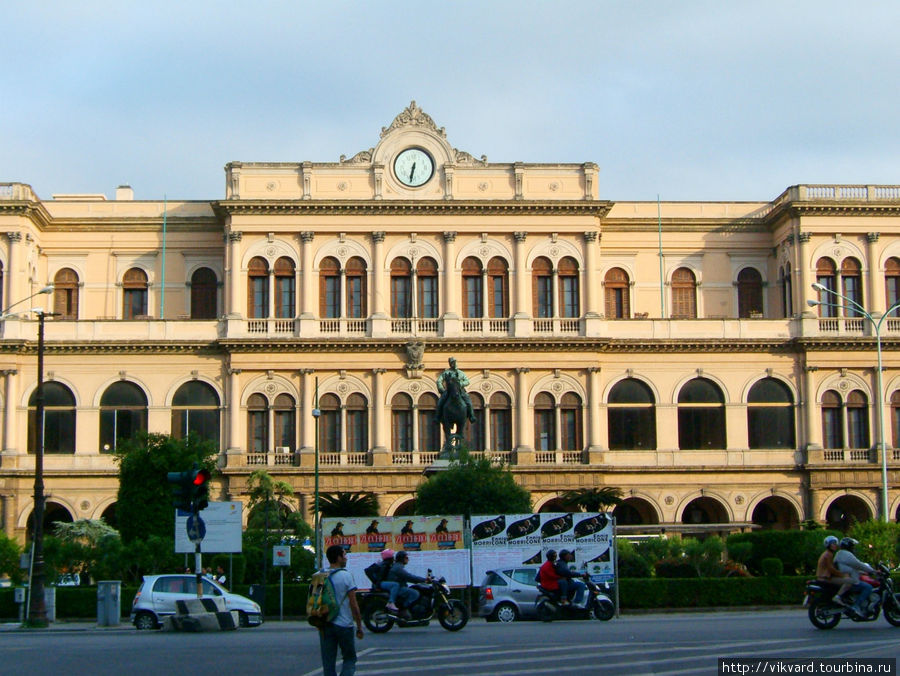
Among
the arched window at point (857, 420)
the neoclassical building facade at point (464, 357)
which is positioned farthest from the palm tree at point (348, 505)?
the arched window at point (857, 420)

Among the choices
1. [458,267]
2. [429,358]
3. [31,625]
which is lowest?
[31,625]

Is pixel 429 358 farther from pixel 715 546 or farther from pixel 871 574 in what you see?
pixel 871 574

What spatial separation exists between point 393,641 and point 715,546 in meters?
17.9

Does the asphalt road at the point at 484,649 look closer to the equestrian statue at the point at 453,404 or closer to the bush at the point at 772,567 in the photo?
the bush at the point at 772,567

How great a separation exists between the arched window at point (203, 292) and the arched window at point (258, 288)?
147 inches

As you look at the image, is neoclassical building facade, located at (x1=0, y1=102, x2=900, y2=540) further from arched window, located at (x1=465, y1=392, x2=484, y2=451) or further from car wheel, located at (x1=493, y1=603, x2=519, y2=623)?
car wheel, located at (x1=493, y1=603, x2=519, y2=623)

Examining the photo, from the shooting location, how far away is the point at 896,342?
59.5 meters

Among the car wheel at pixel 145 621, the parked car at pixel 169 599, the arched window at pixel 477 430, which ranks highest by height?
the arched window at pixel 477 430

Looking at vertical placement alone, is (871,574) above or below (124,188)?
below

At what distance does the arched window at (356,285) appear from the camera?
59469 mm

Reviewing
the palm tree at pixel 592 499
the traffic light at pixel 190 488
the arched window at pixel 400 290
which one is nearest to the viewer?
the traffic light at pixel 190 488

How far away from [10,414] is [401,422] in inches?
643

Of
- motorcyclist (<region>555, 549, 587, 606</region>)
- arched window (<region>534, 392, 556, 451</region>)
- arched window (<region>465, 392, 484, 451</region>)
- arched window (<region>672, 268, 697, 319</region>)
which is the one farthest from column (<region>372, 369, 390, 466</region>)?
motorcyclist (<region>555, 549, 587, 606</region>)

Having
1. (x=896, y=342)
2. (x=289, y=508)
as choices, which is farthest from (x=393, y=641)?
(x=896, y=342)
